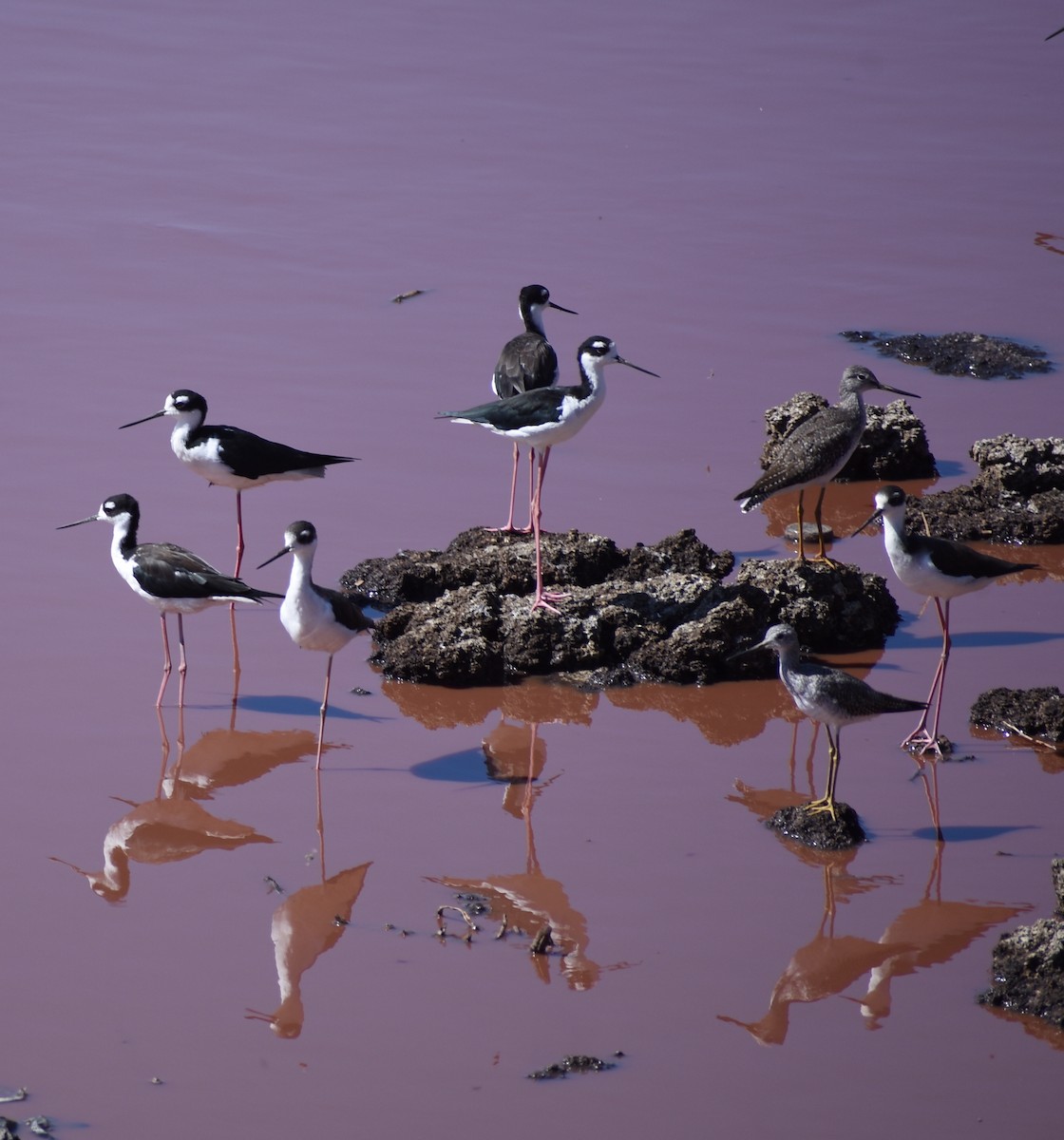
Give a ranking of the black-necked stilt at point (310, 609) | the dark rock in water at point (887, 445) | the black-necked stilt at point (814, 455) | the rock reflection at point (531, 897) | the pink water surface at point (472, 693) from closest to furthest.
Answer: the pink water surface at point (472, 693), the rock reflection at point (531, 897), the black-necked stilt at point (310, 609), the black-necked stilt at point (814, 455), the dark rock in water at point (887, 445)

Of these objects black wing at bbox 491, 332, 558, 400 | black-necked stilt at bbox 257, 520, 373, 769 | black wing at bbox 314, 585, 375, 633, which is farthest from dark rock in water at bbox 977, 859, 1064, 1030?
black wing at bbox 491, 332, 558, 400

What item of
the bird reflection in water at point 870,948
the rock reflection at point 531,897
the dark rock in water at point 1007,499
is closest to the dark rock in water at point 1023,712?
the bird reflection in water at point 870,948

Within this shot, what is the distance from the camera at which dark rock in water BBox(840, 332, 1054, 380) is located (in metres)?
13.4

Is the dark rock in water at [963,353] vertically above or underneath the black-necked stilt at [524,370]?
underneath

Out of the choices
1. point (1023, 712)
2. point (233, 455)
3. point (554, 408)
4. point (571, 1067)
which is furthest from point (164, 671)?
point (1023, 712)

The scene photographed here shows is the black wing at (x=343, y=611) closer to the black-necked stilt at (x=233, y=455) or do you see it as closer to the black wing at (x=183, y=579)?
the black wing at (x=183, y=579)

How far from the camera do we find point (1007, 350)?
1362cm

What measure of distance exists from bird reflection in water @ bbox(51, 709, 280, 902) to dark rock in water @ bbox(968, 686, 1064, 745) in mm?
3472

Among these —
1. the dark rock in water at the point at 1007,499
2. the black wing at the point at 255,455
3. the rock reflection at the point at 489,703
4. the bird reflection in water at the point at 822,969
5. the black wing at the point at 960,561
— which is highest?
the black wing at the point at 960,561

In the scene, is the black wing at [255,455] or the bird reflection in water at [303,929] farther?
the black wing at [255,455]

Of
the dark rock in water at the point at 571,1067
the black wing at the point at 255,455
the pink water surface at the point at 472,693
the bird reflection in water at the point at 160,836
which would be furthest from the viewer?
the black wing at the point at 255,455

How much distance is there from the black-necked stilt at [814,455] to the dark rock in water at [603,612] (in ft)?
1.34

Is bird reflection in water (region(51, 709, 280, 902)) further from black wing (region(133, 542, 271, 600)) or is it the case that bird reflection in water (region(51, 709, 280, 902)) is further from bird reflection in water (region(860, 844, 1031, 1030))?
bird reflection in water (region(860, 844, 1031, 1030))

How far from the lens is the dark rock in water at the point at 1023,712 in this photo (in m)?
8.26
